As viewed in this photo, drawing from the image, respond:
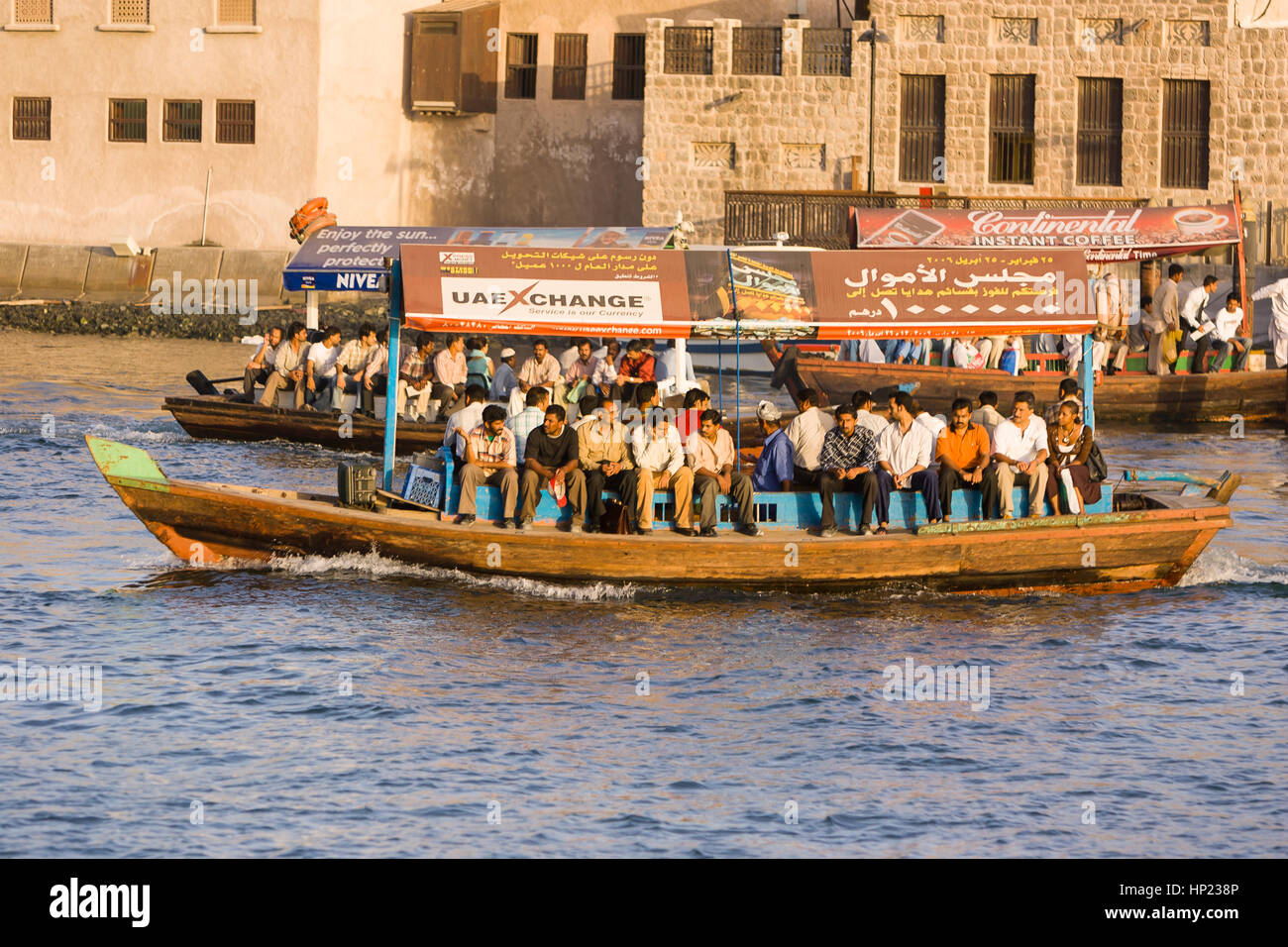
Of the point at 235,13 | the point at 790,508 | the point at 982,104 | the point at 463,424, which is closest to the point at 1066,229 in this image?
the point at 982,104

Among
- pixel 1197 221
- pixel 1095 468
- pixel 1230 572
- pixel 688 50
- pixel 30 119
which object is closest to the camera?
pixel 1095 468

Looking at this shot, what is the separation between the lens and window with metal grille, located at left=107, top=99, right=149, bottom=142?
138 feet

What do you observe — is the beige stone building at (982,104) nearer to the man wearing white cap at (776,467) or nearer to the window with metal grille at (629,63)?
the window with metal grille at (629,63)

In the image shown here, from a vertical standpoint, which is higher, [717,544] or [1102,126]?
[1102,126]

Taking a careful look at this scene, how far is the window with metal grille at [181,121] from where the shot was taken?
137 feet

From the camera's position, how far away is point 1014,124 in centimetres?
3884

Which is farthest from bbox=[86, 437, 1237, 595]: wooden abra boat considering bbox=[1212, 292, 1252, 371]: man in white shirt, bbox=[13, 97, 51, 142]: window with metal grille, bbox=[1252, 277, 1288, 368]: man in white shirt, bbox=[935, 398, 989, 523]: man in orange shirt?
bbox=[13, 97, 51, 142]: window with metal grille

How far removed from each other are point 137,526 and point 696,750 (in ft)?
29.3

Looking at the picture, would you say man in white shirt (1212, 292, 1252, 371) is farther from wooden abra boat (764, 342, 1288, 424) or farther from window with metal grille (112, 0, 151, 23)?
window with metal grille (112, 0, 151, 23)

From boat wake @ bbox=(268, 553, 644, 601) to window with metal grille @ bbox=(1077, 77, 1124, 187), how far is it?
25572 millimetres

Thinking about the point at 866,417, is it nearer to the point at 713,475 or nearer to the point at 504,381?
the point at 713,475

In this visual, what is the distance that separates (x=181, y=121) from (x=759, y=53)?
42.3ft

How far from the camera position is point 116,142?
42.2 metres

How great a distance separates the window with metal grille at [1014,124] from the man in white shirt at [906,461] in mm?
24293
